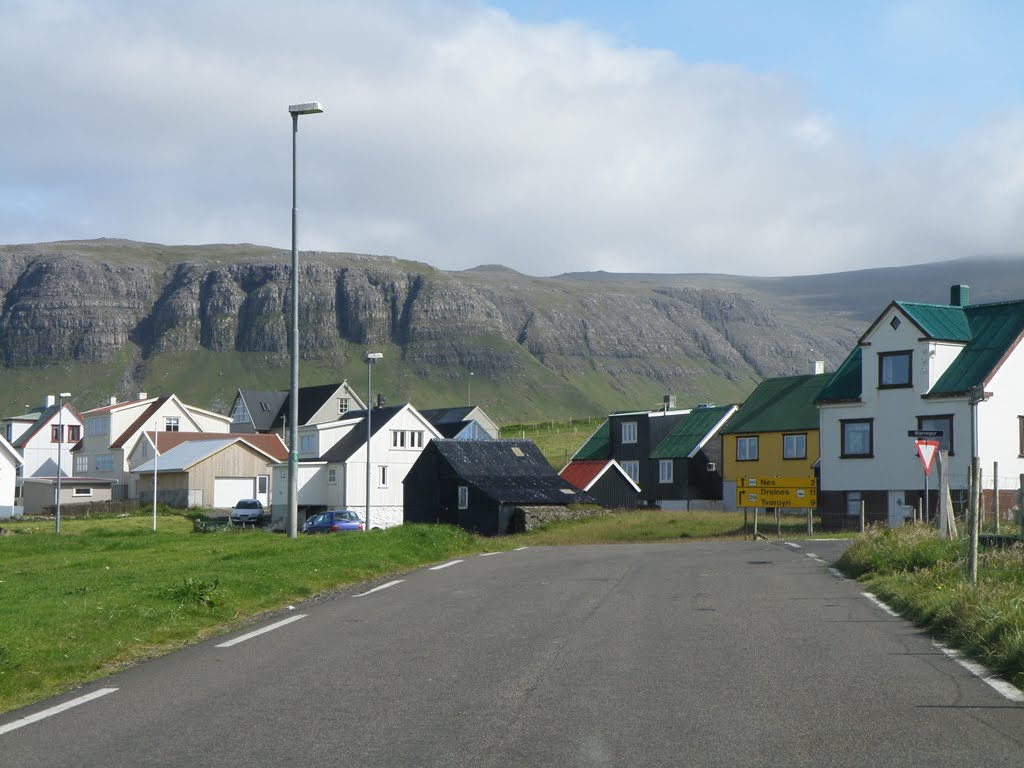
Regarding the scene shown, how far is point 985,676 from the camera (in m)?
9.63

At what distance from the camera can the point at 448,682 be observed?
9.49 meters

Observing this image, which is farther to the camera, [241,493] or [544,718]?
[241,493]

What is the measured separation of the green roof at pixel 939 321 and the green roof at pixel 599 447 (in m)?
30.7

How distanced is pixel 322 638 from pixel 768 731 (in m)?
5.88

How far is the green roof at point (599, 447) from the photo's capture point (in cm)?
7650

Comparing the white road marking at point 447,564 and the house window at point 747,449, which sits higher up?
the house window at point 747,449

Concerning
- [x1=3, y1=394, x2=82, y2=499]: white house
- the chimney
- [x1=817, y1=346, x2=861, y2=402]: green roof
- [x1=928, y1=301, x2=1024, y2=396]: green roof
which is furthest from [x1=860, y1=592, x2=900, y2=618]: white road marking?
[x1=3, y1=394, x2=82, y2=499]: white house

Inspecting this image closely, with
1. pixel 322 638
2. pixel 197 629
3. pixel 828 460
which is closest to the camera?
pixel 322 638

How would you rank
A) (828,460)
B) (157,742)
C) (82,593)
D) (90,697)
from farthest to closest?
(828,460), (82,593), (90,697), (157,742)

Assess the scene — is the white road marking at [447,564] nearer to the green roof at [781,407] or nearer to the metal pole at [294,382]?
the metal pole at [294,382]

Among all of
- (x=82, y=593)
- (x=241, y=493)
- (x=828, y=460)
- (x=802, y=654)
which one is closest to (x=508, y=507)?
(x=828, y=460)

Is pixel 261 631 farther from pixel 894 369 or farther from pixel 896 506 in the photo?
pixel 894 369

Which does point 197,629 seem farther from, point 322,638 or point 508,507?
point 508,507

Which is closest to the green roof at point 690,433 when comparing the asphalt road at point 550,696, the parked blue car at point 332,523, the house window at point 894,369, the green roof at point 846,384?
the green roof at point 846,384
